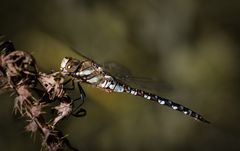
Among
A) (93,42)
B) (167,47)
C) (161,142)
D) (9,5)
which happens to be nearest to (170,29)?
(167,47)

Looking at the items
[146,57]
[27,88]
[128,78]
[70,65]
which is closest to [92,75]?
[70,65]

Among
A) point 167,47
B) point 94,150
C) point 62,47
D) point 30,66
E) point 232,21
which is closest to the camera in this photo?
point 30,66

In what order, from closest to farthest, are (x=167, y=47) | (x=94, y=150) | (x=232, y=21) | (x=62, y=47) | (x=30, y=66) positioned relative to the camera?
(x=30, y=66), (x=62, y=47), (x=94, y=150), (x=167, y=47), (x=232, y=21)

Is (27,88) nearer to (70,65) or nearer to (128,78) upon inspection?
(70,65)

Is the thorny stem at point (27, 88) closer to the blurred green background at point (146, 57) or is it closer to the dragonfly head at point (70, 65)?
the dragonfly head at point (70, 65)

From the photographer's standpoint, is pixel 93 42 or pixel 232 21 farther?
pixel 232 21

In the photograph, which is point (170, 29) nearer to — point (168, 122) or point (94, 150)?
point (168, 122)

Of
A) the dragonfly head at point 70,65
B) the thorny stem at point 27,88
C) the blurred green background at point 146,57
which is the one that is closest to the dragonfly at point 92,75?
the dragonfly head at point 70,65
